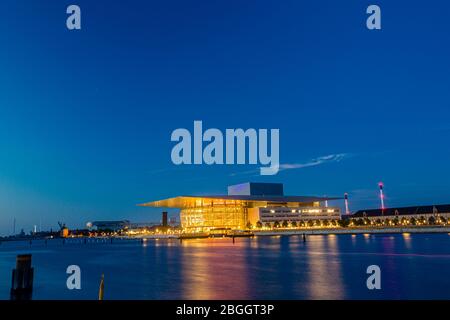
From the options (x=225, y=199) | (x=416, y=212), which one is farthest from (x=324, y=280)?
(x=416, y=212)

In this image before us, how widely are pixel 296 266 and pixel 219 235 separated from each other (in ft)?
298

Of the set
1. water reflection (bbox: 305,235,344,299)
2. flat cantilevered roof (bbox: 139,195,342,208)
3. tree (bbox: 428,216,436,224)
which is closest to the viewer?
water reflection (bbox: 305,235,344,299)

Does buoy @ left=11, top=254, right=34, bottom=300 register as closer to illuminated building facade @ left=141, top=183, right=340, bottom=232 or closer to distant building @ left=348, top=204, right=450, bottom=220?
illuminated building facade @ left=141, top=183, right=340, bottom=232

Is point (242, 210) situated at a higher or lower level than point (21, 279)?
higher

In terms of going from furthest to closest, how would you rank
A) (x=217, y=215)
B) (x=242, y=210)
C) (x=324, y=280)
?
(x=217, y=215) < (x=242, y=210) < (x=324, y=280)

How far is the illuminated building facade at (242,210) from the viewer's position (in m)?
130

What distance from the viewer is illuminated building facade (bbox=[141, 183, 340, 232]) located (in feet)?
428

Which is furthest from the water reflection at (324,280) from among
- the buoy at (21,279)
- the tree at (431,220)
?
the tree at (431,220)

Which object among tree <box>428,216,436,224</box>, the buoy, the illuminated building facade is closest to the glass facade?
the illuminated building facade

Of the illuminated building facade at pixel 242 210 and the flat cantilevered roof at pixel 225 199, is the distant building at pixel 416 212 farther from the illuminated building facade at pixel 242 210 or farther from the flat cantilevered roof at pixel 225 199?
the flat cantilevered roof at pixel 225 199

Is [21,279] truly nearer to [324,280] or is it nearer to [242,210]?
[324,280]

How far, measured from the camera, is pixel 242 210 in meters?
131
